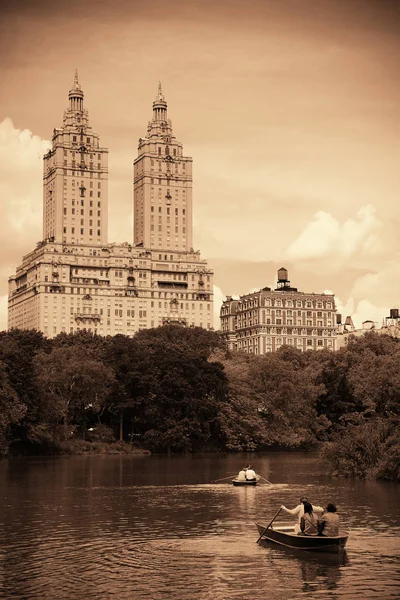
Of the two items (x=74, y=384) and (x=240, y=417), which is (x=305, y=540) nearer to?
(x=74, y=384)

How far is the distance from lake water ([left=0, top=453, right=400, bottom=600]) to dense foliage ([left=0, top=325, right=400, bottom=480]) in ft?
91.9

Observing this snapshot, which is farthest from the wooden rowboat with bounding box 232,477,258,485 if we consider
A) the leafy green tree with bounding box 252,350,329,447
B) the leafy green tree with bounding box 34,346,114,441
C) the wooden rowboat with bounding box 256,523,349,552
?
the leafy green tree with bounding box 252,350,329,447

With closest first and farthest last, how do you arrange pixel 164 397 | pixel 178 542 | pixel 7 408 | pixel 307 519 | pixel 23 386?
pixel 307 519
pixel 178 542
pixel 7 408
pixel 23 386
pixel 164 397

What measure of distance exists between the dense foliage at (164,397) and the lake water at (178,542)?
28009 millimetres

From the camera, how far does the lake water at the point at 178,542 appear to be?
95.3 feet

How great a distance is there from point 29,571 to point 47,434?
61988mm

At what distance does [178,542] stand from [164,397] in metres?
68.4

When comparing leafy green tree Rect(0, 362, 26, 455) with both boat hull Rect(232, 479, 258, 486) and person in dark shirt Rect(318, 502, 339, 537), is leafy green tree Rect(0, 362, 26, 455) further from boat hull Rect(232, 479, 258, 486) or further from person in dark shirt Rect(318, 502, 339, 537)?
person in dark shirt Rect(318, 502, 339, 537)

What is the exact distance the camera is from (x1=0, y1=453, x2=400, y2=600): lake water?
95.3 ft

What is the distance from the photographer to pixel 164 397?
105312mm

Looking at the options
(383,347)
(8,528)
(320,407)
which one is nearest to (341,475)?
(8,528)

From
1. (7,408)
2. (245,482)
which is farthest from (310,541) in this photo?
(7,408)

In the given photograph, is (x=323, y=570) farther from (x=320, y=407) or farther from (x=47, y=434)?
(x=320, y=407)

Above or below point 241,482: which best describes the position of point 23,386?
above
